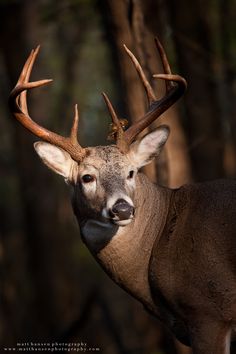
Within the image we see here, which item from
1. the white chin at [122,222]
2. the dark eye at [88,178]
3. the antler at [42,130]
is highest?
the antler at [42,130]

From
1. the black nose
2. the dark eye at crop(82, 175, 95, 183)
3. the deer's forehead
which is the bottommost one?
the black nose

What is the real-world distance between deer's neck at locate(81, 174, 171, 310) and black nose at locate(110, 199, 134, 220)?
1.17 ft

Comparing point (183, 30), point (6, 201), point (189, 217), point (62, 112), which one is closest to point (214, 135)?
point (183, 30)

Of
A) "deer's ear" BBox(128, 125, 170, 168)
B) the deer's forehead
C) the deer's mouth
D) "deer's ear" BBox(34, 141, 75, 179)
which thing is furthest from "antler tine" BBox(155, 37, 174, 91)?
the deer's mouth

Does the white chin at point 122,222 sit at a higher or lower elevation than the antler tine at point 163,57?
lower

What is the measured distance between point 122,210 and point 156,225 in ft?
2.08

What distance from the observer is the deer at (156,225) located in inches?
271

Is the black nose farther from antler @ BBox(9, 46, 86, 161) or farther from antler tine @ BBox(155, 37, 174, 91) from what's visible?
antler tine @ BBox(155, 37, 174, 91)

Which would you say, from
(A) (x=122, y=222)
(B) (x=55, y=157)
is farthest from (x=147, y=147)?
(A) (x=122, y=222)

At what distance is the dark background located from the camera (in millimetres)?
9086

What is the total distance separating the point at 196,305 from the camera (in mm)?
6883

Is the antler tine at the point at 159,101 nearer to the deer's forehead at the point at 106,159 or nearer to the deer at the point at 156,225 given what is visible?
the deer at the point at 156,225

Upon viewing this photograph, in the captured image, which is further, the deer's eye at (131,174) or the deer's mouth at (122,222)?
the deer's eye at (131,174)

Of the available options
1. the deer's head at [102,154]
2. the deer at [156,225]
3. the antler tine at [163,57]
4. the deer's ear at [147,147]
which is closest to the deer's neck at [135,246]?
the deer at [156,225]
